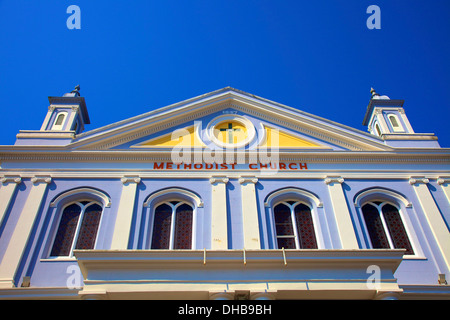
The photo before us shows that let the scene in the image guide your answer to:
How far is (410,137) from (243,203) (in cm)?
798

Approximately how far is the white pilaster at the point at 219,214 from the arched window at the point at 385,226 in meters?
4.86

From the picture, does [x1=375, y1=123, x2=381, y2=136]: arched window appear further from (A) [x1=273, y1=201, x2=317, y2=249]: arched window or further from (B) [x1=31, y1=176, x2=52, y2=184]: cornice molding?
(B) [x1=31, y1=176, x2=52, y2=184]: cornice molding

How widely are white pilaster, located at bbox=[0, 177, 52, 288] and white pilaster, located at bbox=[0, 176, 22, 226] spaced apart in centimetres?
56

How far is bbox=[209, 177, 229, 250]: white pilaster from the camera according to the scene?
43.5 feet

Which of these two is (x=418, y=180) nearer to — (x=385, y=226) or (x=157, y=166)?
(x=385, y=226)

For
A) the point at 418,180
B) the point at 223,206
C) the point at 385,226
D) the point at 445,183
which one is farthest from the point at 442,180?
the point at 223,206

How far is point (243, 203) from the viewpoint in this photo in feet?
47.5

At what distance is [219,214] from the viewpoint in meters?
14.1

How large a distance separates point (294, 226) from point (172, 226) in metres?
4.06

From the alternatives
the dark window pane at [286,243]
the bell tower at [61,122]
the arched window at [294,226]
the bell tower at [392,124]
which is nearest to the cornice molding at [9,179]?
the bell tower at [61,122]

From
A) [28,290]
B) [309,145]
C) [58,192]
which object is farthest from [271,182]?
[28,290]

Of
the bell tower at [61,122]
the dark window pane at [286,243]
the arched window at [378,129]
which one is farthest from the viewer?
the arched window at [378,129]

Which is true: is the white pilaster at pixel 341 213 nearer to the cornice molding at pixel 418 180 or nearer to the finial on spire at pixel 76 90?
the cornice molding at pixel 418 180

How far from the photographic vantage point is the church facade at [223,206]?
37.3 ft
